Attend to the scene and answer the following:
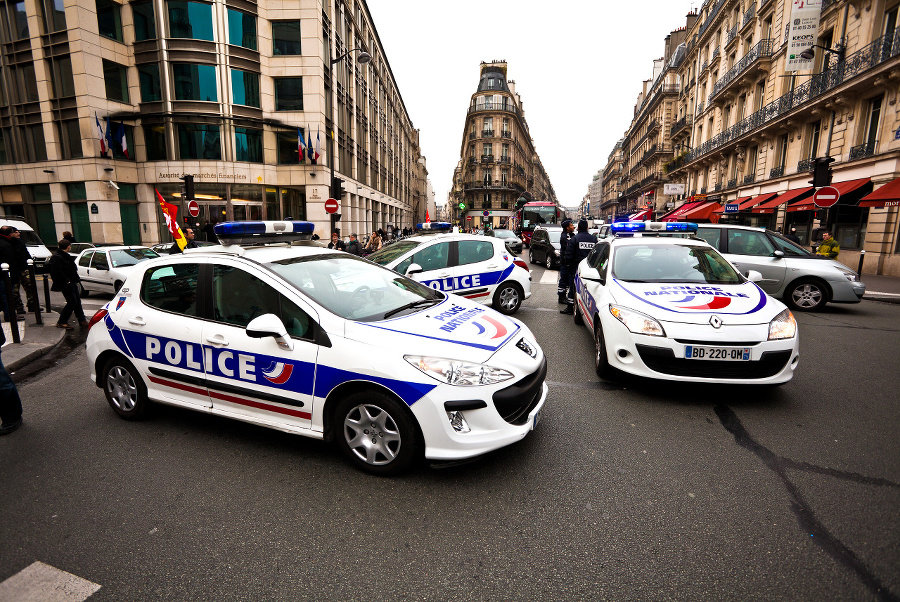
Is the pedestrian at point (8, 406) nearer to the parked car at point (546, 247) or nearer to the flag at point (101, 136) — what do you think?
the parked car at point (546, 247)

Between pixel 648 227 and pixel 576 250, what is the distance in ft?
5.55

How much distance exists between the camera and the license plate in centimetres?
409

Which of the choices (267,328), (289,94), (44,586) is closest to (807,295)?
(267,328)

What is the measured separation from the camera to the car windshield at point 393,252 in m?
8.12

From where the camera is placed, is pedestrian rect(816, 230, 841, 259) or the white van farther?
the white van

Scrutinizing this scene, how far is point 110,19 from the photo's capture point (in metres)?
22.8

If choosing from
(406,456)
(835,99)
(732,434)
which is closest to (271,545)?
(406,456)

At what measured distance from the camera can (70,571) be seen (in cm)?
231

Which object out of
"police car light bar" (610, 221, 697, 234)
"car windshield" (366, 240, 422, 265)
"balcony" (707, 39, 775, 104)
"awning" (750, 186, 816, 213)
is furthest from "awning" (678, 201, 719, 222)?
"car windshield" (366, 240, 422, 265)

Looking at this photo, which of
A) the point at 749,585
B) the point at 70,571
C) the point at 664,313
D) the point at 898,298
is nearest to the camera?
the point at 749,585

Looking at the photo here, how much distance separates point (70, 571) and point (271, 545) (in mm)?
977

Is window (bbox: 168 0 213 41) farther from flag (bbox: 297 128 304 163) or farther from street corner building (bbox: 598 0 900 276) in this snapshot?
street corner building (bbox: 598 0 900 276)

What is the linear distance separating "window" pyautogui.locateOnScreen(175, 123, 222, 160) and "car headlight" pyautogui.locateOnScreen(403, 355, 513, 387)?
2505 centimetres

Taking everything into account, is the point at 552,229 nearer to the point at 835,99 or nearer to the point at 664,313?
the point at 835,99
